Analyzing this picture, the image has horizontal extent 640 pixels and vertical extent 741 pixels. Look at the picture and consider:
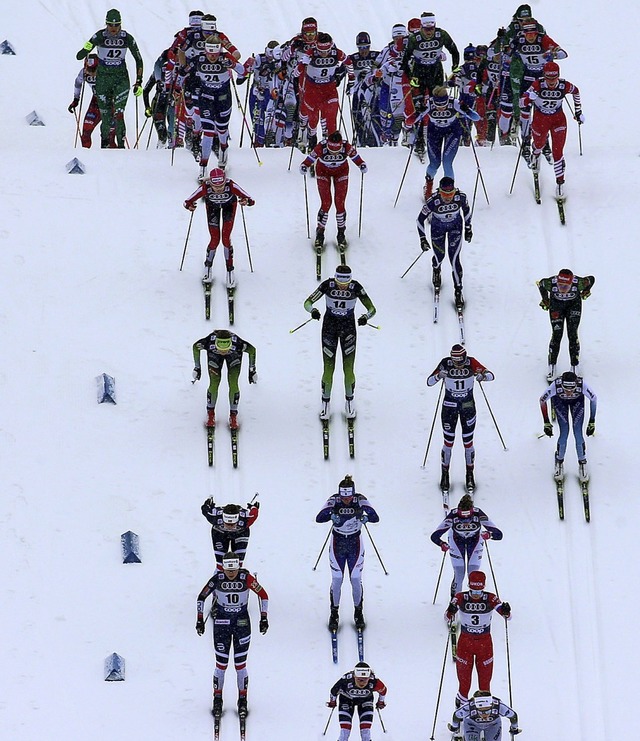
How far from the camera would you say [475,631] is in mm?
21094

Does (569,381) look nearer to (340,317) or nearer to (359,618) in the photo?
(340,317)

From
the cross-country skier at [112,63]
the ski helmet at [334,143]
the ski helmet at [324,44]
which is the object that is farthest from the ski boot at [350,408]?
the cross-country skier at [112,63]

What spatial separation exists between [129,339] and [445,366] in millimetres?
4289

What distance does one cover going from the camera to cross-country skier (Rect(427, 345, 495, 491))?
77.5 ft

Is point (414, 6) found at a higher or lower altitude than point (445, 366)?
higher

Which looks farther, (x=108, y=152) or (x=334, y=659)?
(x=108, y=152)

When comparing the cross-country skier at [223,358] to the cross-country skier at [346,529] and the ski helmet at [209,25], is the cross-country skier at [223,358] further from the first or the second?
the ski helmet at [209,25]

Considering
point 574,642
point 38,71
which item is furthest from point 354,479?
point 38,71

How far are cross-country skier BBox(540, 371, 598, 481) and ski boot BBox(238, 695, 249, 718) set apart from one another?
481 cm

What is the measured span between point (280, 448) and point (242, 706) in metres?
4.22

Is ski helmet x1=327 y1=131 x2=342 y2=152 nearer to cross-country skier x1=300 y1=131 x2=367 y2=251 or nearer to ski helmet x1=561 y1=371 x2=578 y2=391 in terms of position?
cross-country skier x1=300 y1=131 x2=367 y2=251

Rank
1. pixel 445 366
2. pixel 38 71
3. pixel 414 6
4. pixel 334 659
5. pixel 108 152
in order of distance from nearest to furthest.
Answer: pixel 334 659 → pixel 445 366 → pixel 108 152 → pixel 38 71 → pixel 414 6

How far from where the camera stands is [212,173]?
1009 inches

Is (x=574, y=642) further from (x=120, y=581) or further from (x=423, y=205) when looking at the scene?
(x=423, y=205)
